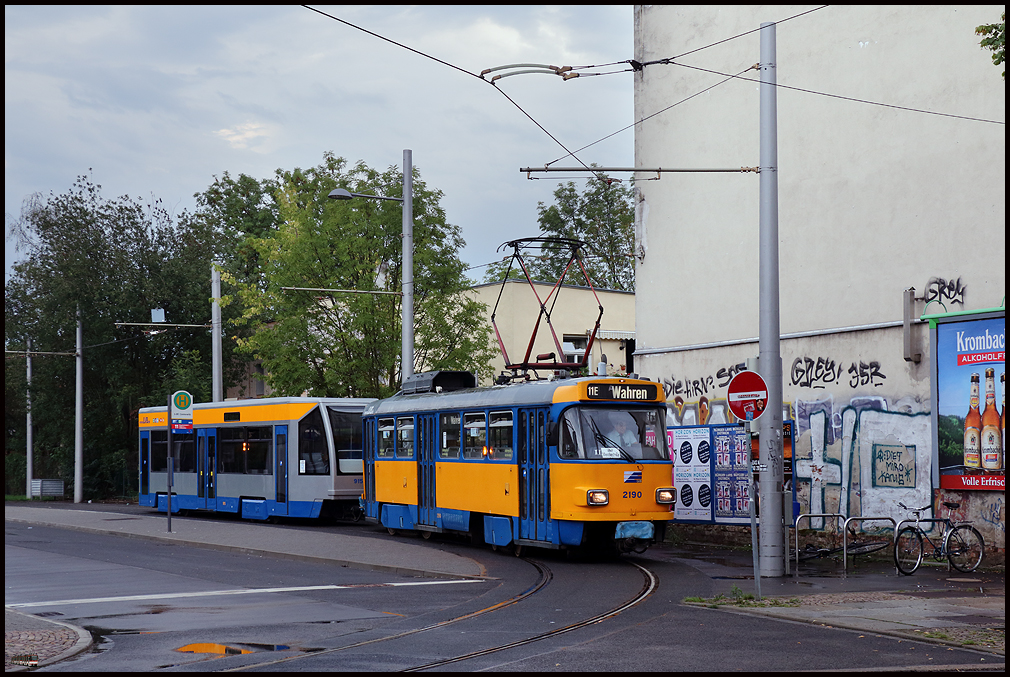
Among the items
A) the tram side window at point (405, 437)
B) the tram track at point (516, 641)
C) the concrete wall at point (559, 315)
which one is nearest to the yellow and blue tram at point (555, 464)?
the tram side window at point (405, 437)

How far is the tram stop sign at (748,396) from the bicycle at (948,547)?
3.62 m

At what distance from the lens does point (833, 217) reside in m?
19.7

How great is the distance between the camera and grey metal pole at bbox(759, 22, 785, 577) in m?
15.0

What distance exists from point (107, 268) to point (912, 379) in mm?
37791

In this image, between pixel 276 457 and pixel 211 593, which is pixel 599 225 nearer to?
pixel 276 457

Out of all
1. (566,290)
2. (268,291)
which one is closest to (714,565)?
(268,291)

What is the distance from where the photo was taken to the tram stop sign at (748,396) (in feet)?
43.7

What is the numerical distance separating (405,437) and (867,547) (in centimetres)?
894

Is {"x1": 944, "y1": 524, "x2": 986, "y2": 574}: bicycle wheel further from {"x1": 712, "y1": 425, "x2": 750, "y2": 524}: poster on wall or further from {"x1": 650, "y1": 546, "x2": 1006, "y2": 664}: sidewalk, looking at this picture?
{"x1": 712, "y1": 425, "x2": 750, "y2": 524}: poster on wall

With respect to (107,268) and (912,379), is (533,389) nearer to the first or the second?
(912,379)

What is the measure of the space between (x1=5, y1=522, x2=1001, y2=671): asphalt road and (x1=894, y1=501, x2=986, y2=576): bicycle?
9.21 feet

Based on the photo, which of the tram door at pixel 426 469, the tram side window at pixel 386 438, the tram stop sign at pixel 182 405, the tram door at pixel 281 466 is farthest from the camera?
the tram door at pixel 281 466

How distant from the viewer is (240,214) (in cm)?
6041

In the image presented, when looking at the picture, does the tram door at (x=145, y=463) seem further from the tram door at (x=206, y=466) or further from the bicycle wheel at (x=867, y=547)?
the bicycle wheel at (x=867, y=547)
